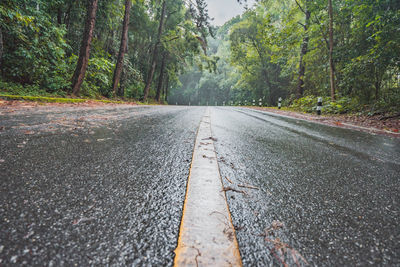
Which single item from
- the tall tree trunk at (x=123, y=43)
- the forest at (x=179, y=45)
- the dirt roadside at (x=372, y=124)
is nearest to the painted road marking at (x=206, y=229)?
the dirt roadside at (x=372, y=124)

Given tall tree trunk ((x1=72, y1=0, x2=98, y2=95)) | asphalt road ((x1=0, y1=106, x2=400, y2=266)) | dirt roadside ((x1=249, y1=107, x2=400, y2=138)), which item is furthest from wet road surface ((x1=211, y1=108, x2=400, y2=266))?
tall tree trunk ((x1=72, y1=0, x2=98, y2=95))

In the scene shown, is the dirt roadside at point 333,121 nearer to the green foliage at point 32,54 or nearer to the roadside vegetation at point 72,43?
the roadside vegetation at point 72,43

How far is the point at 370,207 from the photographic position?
2.30ft

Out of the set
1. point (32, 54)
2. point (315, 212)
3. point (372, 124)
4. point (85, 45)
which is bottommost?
point (315, 212)

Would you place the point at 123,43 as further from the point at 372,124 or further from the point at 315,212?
the point at 315,212

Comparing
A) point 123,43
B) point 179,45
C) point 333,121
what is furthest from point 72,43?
point 333,121

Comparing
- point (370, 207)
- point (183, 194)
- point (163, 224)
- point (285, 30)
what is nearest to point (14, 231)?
point (163, 224)

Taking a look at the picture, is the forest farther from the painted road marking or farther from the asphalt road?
the painted road marking

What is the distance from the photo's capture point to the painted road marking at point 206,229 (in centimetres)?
39

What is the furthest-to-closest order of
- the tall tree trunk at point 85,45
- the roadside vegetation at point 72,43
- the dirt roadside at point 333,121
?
1. the tall tree trunk at point 85,45
2. the roadside vegetation at point 72,43
3. the dirt roadside at point 333,121

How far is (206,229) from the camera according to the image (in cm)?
48

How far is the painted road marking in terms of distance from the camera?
0.39 metres

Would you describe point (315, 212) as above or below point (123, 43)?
below

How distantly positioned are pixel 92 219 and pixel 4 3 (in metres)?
8.11
